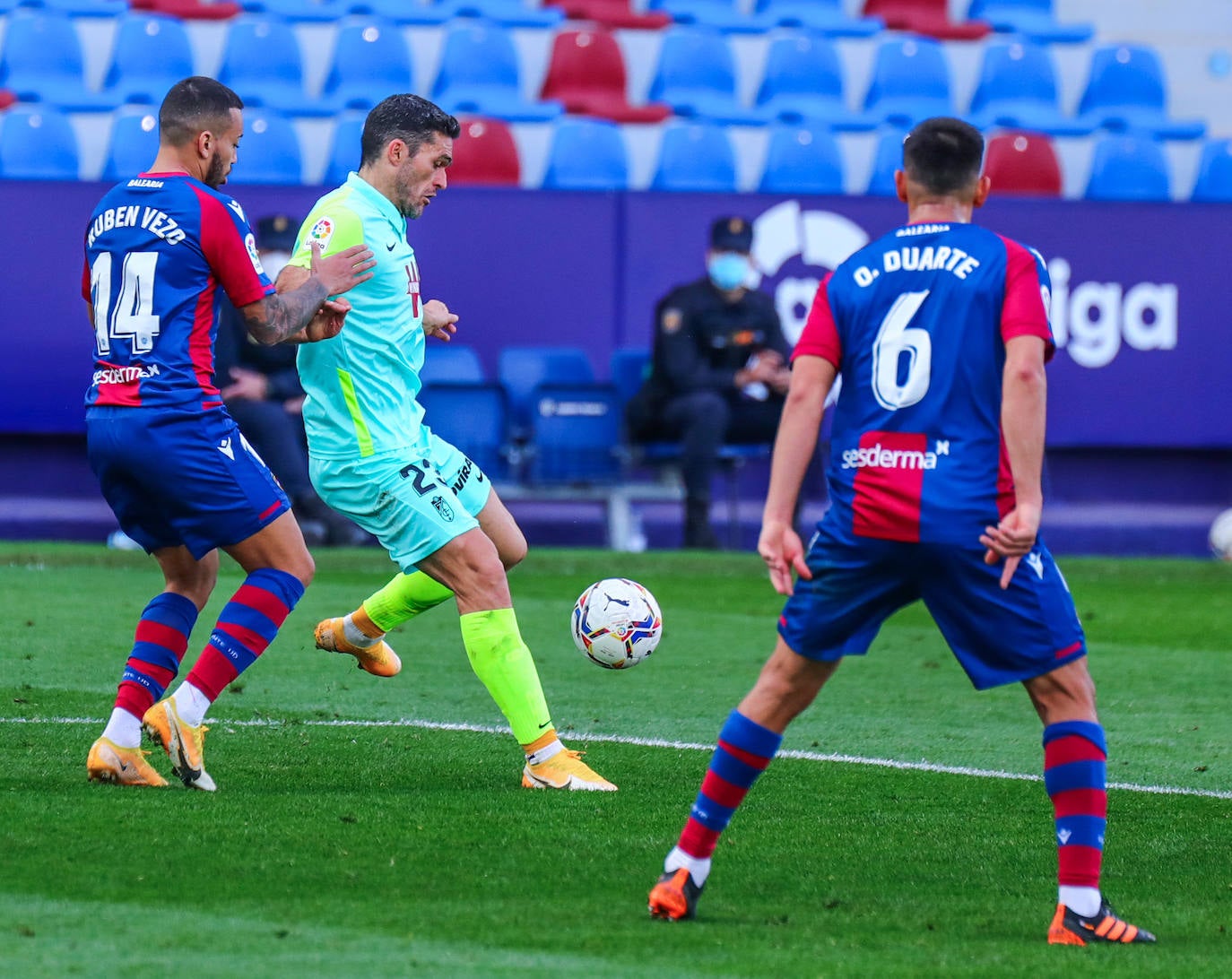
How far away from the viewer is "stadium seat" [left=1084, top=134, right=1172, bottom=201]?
15594mm

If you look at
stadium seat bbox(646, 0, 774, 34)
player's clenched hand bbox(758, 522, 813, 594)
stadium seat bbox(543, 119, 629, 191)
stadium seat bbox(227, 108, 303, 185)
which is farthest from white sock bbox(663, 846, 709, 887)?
stadium seat bbox(646, 0, 774, 34)

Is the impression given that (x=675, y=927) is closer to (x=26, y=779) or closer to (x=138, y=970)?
(x=138, y=970)

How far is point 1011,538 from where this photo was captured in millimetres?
3836

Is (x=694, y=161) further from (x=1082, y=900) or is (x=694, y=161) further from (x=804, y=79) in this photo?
(x=1082, y=900)

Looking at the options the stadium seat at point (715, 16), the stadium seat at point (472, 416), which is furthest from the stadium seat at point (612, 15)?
the stadium seat at point (472, 416)

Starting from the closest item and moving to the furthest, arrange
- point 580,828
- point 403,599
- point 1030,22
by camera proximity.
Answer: point 580,828 → point 403,599 → point 1030,22

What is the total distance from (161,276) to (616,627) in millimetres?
2032

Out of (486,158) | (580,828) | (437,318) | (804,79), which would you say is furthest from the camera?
(804,79)

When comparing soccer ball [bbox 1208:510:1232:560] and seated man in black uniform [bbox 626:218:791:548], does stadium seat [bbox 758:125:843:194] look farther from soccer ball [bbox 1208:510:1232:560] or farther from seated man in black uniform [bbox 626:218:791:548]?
soccer ball [bbox 1208:510:1232:560]

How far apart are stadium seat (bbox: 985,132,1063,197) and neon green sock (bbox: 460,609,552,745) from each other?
10.7 metres

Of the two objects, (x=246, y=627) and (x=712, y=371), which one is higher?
(x=246, y=627)

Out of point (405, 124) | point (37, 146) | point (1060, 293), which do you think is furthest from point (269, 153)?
point (405, 124)

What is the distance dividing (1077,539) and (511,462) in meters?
4.40

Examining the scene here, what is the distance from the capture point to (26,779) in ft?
17.3
